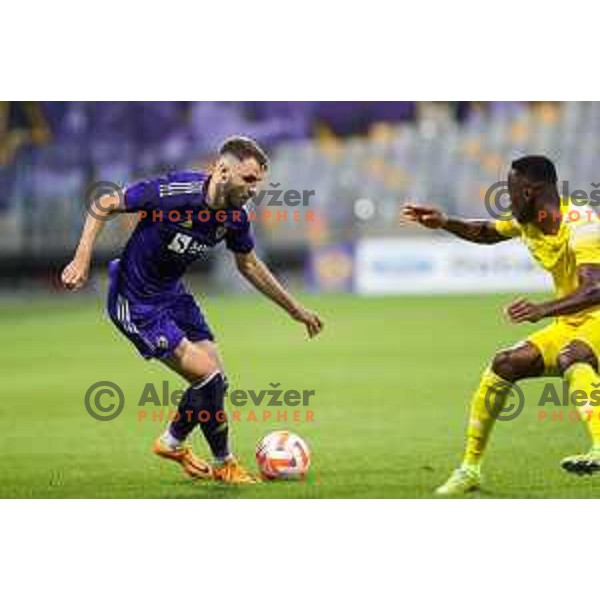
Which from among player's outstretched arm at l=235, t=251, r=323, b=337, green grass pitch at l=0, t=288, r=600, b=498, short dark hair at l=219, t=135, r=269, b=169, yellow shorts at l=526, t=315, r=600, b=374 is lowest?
green grass pitch at l=0, t=288, r=600, b=498

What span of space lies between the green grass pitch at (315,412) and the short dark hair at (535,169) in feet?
4.69

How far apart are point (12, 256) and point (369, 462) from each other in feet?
12.0

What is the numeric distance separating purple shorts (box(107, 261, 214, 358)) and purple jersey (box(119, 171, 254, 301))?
0.05m

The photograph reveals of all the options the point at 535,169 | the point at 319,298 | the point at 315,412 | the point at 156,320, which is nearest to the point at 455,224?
the point at 535,169

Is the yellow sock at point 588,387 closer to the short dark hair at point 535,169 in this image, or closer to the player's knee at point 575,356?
the player's knee at point 575,356

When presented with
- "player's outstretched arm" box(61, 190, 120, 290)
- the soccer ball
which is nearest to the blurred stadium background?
the soccer ball

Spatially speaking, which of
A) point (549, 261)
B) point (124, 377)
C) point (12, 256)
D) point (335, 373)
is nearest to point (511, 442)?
point (549, 261)

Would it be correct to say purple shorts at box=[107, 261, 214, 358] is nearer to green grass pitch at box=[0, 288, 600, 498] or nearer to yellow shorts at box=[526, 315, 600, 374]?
green grass pitch at box=[0, 288, 600, 498]

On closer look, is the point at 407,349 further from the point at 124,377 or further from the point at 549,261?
the point at 549,261

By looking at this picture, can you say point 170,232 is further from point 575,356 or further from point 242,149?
point 575,356

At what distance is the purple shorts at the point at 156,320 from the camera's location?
22.9ft

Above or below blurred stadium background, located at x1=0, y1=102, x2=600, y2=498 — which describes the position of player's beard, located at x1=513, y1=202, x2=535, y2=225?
above

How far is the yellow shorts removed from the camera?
681 cm
